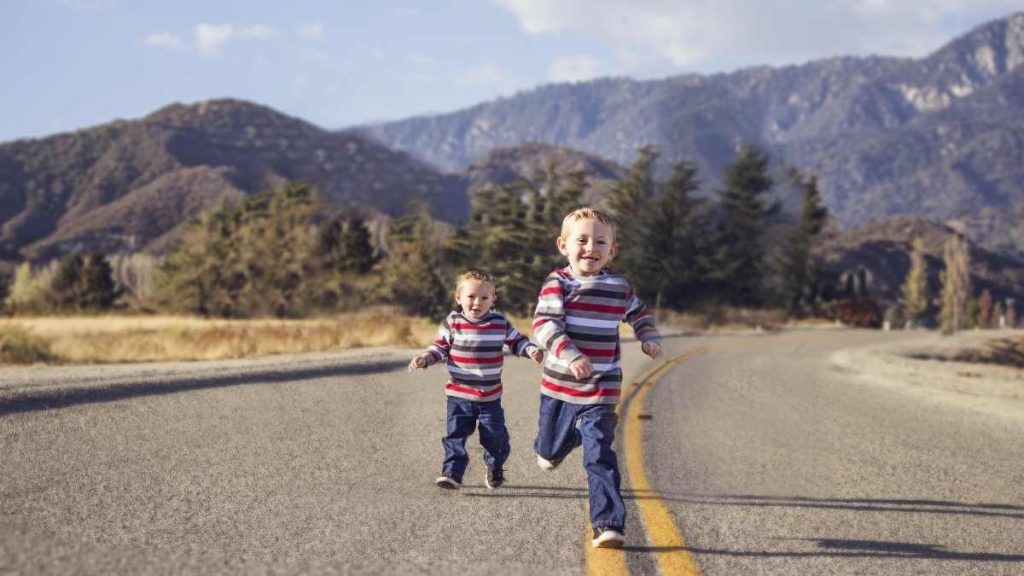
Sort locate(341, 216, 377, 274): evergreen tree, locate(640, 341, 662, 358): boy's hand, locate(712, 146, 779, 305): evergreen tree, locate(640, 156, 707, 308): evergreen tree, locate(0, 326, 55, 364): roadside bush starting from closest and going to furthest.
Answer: locate(640, 341, 662, 358): boy's hand, locate(0, 326, 55, 364): roadside bush, locate(341, 216, 377, 274): evergreen tree, locate(640, 156, 707, 308): evergreen tree, locate(712, 146, 779, 305): evergreen tree

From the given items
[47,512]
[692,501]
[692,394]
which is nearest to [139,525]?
[47,512]

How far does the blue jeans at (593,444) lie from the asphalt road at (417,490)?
19 cm

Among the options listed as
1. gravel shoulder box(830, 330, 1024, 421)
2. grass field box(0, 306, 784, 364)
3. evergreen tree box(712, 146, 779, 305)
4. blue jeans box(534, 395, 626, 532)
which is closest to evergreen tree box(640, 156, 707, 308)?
evergreen tree box(712, 146, 779, 305)

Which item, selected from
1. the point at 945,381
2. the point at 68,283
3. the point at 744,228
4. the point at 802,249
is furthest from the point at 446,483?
the point at 802,249

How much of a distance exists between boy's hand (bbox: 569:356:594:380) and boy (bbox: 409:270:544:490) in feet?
3.62

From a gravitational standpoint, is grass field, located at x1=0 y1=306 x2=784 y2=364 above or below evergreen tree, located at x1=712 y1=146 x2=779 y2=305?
below

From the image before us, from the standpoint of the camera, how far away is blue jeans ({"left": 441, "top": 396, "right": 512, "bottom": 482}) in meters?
5.27

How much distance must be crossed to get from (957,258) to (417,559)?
354ft

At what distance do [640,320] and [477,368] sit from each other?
1.18m

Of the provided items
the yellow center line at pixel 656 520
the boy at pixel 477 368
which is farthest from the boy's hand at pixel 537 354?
the yellow center line at pixel 656 520

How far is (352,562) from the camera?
3.52m

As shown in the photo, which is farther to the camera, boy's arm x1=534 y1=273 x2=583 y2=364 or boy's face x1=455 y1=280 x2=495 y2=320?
boy's face x1=455 y1=280 x2=495 y2=320

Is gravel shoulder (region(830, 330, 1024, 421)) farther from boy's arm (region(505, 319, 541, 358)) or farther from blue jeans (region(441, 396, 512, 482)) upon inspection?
blue jeans (region(441, 396, 512, 482))

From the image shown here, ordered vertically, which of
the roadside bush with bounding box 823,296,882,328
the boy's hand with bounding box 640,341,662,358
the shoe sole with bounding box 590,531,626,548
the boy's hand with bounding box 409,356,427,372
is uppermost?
the boy's hand with bounding box 640,341,662,358
